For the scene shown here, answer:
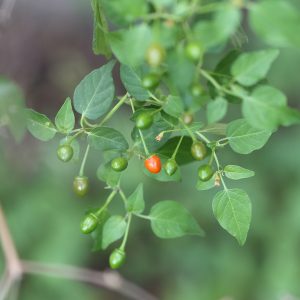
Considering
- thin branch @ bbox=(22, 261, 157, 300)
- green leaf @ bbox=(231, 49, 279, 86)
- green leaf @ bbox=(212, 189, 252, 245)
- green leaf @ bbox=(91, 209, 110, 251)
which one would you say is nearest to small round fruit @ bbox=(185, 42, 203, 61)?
green leaf @ bbox=(231, 49, 279, 86)

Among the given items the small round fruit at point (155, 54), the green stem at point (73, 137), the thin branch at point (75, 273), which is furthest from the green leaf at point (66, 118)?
the thin branch at point (75, 273)

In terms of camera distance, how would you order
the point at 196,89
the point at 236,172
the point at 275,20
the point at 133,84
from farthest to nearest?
the point at 236,172
the point at 133,84
the point at 196,89
the point at 275,20

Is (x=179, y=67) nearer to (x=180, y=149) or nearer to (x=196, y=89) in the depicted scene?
(x=196, y=89)

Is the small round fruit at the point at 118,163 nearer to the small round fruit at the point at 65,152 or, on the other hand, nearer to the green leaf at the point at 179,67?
the small round fruit at the point at 65,152

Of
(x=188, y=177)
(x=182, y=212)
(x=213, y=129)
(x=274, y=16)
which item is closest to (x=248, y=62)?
(x=274, y=16)

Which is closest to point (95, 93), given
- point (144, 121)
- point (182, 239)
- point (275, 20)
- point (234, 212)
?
point (144, 121)
